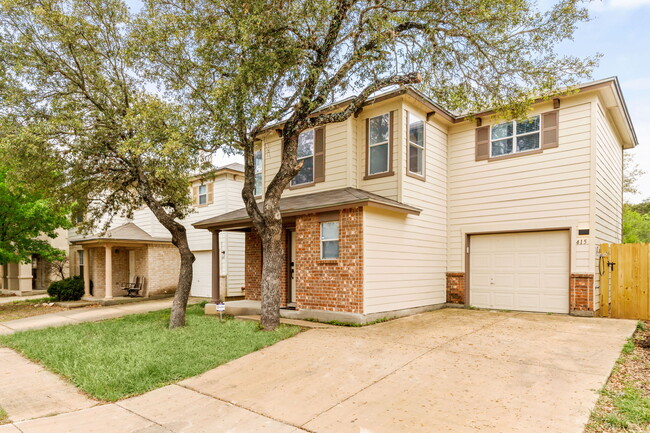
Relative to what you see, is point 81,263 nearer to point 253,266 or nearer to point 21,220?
point 21,220

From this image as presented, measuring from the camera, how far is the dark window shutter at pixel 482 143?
37.6ft

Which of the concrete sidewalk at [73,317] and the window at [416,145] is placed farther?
the concrete sidewalk at [73,317]

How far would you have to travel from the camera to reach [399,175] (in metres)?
10.1

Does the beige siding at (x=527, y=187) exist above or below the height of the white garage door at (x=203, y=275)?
above

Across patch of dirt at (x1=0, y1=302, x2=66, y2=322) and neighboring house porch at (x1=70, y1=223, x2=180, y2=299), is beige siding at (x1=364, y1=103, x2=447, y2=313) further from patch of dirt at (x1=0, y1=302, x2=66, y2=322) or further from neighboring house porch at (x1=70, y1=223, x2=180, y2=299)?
patch of dirt at (x1=0, y1=302, x2=66, y2=322)

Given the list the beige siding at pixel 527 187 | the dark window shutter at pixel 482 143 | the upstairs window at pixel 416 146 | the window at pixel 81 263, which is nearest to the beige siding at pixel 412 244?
the upstairs window at pixel 416 146

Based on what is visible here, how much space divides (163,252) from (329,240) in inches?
455

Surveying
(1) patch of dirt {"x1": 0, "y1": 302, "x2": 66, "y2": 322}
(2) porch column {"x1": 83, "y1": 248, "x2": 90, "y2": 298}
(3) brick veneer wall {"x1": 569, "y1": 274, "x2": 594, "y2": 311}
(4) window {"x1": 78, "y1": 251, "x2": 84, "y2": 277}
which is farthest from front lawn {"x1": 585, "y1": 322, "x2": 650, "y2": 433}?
(4) window {"x1": 78, "y1": 251, "x2": 84, "y2": 277}

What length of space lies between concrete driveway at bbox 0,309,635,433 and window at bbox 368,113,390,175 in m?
4.73

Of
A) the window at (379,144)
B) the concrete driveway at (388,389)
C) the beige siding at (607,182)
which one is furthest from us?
the window at (379,144)

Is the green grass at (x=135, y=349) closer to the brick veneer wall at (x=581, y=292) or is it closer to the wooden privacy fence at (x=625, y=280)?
the brick veneer wall at (x=581, y=292)

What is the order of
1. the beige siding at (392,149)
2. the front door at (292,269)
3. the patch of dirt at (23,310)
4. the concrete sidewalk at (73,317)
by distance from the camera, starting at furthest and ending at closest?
the patch of dirt at (23,310) → the front door at (292,269) → the concrete sidewalk at (73,317) → the beige siding at (392,149)

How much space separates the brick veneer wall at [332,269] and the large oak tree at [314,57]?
141cm

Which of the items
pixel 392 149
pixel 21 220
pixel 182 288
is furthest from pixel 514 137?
pixel 21 220
